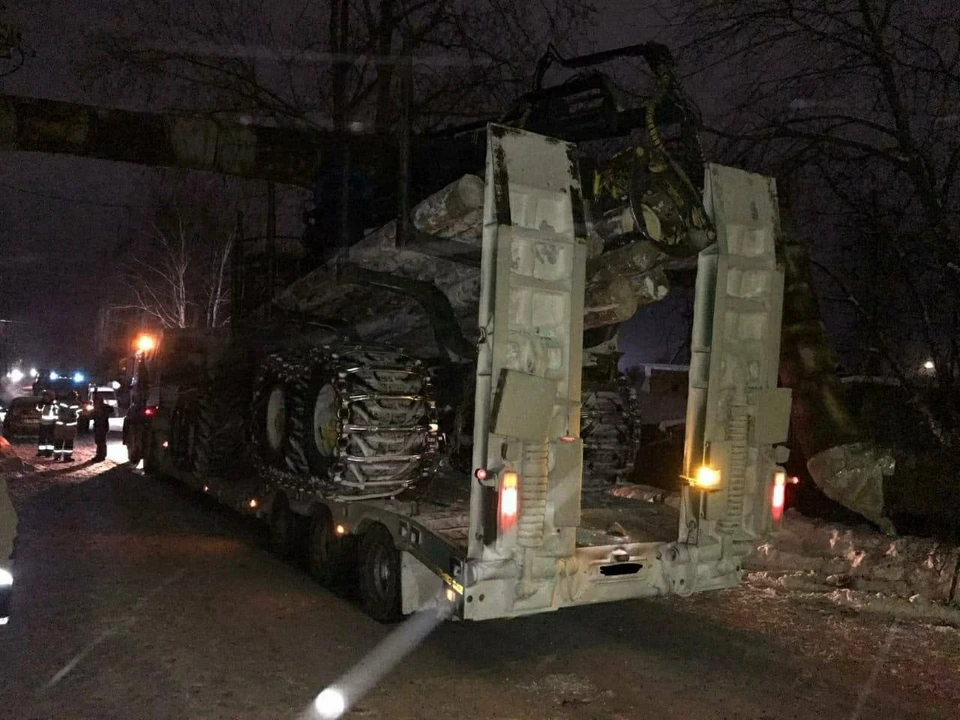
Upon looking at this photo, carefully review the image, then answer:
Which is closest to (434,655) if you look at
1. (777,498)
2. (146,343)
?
(777,498)

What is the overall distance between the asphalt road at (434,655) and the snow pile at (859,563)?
0.53m

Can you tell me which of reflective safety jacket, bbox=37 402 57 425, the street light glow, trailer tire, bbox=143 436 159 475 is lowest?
trailer tire, bbox=143 436 159 475

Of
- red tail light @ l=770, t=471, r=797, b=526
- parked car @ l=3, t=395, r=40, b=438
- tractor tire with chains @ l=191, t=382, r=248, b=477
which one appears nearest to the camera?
red tail light @ l=770, t=471, r=797, b=526

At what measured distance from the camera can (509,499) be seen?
5.12 m

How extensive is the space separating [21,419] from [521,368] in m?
A: 21.5

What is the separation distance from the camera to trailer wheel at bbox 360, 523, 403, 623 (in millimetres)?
6523

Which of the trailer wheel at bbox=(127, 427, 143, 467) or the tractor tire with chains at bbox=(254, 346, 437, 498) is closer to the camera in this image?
the tractor tire with chains at bbox=(254, 346, 437, 498)

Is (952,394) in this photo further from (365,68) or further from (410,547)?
(365,68)

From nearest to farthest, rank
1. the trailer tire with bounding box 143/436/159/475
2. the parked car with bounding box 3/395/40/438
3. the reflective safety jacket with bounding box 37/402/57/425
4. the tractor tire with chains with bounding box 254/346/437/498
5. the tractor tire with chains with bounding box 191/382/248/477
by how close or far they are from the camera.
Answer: the tractor tire with chains with bounding box 254/346/437/498 → the tractor tire with chains with bounding box 191/382/248/477 → the trailer tire with bounding box 143/436/159/475 → the reflective safety jacket with bounding box 37/402/57/425 → the parked car with bounding box 3/395/40/438

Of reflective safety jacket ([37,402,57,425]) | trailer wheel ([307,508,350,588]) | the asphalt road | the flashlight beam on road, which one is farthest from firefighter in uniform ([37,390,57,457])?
the flashlight beam on road

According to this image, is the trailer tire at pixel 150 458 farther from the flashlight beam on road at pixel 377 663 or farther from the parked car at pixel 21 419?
the flashlight beam on road at pixel 377 663

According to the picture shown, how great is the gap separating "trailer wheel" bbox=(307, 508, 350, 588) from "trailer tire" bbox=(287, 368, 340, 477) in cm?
49

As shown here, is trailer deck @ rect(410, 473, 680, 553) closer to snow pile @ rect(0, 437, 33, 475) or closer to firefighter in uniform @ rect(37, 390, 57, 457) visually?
snow pile @ rect(0, 437, 33, 475)

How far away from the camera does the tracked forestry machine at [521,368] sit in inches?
205
